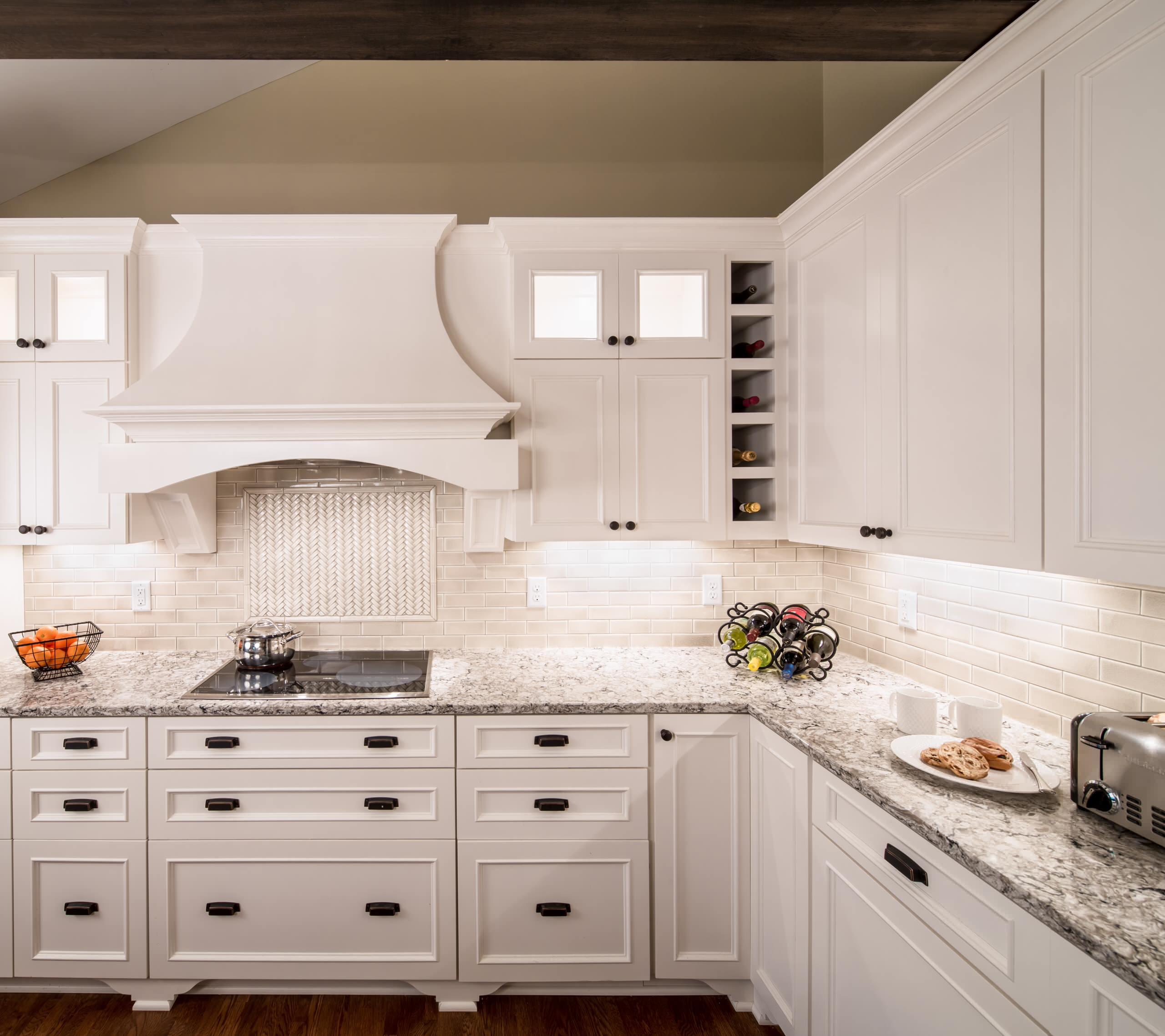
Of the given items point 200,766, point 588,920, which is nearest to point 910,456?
point 588,920

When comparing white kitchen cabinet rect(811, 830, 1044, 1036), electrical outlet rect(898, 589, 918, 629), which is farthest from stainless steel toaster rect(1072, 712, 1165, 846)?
electrical outlet rect(898, 589, 918, 629)

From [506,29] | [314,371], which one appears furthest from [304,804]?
[506,29]

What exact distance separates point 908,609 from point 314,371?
2119 mm

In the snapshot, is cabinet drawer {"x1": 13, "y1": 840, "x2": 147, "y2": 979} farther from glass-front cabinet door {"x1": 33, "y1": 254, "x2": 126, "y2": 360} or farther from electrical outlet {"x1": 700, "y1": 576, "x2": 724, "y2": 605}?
electrical outlet {"x1": 700, "y1": 576, "x2": 724, "y2": 605}

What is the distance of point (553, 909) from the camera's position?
1905 millimetres

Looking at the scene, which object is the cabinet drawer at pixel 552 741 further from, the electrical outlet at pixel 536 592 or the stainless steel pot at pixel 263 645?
the stainless steel pot at pixel 263 645

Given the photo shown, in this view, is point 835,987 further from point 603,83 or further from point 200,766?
point 603,83

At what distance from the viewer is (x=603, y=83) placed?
101 inches

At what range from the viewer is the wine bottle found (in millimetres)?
2273

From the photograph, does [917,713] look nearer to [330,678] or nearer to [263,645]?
[330,678]

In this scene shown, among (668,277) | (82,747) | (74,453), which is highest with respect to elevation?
(668,277)

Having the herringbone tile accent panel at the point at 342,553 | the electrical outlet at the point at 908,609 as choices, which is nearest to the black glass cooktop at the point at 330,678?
the herringbone tile accent panel at the point at 342,553

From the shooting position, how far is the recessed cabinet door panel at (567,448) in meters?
2.20

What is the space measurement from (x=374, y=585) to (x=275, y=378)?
2.81 ft
